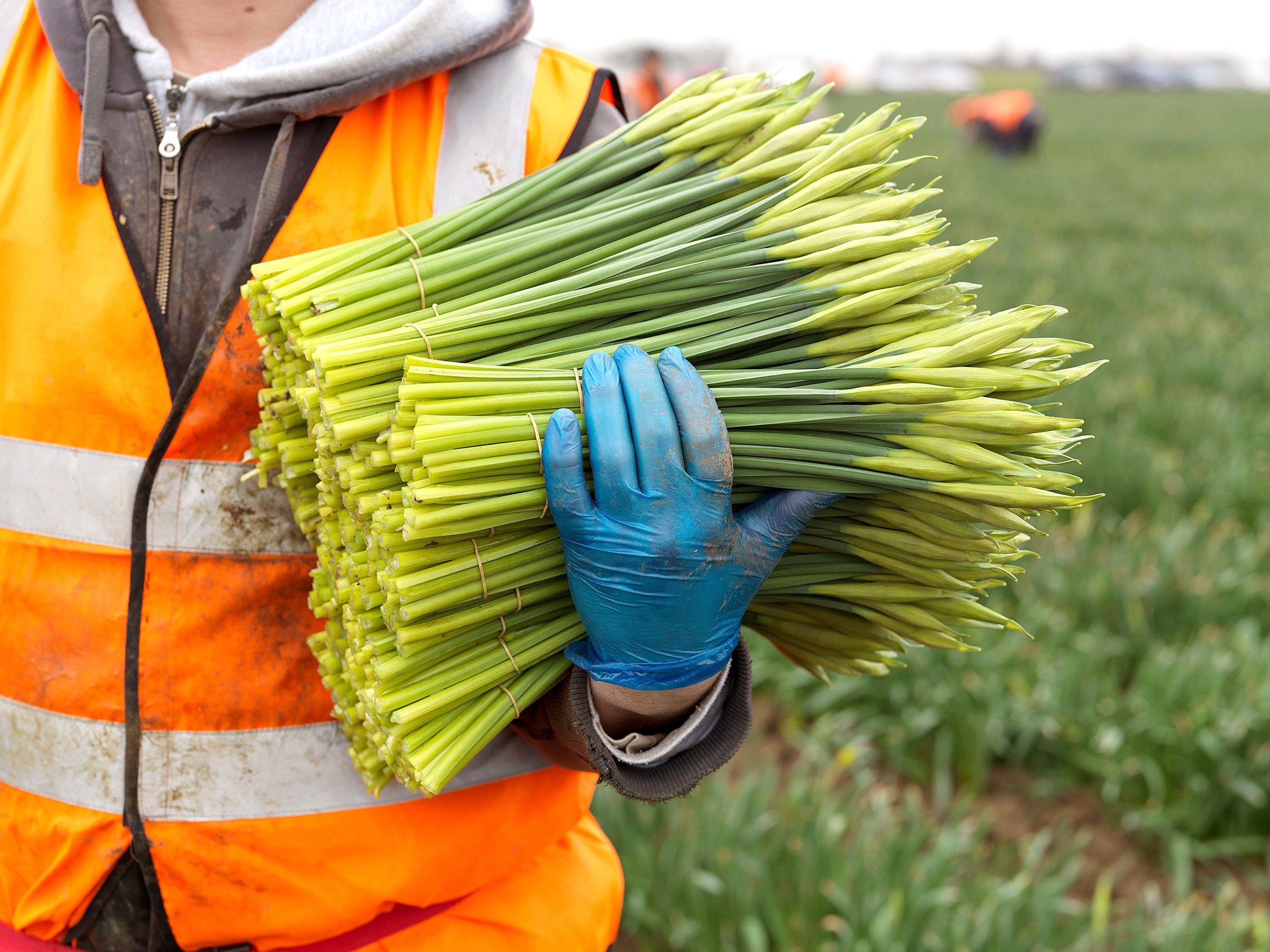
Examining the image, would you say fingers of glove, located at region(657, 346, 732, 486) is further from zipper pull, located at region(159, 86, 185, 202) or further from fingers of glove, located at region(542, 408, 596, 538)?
zipper pull, located at region(159, 86, 185, 202)

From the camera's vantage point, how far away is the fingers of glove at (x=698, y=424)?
1104 millimetres

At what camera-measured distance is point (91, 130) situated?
3.98ft

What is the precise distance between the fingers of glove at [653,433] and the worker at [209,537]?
47mm

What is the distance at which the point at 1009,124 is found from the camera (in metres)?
20.7

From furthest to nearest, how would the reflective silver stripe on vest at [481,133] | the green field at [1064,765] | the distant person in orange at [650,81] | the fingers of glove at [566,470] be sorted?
the distant person in orange at [650,81]
the green field at [1064,765]
the reflective silver stripe on vest at [481,133]
the fingers of glove at [566,470]

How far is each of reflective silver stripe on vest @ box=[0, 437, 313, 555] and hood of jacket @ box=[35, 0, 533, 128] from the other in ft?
1.36

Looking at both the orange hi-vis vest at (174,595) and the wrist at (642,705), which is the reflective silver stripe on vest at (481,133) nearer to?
the orange hi-vis vest at (174,595)

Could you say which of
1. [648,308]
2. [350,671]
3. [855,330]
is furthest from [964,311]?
[350,671]

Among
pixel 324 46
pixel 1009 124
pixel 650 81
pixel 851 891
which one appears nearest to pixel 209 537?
pixel 324 46

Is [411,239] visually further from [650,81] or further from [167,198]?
[650,81]

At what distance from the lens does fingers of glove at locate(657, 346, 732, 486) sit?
110 cm

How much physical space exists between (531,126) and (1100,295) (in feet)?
24.0

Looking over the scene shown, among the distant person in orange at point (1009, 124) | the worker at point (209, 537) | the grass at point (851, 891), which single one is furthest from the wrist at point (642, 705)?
the distant person in orange at point (1009, 124)

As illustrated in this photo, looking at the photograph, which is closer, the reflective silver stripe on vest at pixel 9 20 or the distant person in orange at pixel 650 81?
the reflective silver stripe on vest at pixel 9 20
